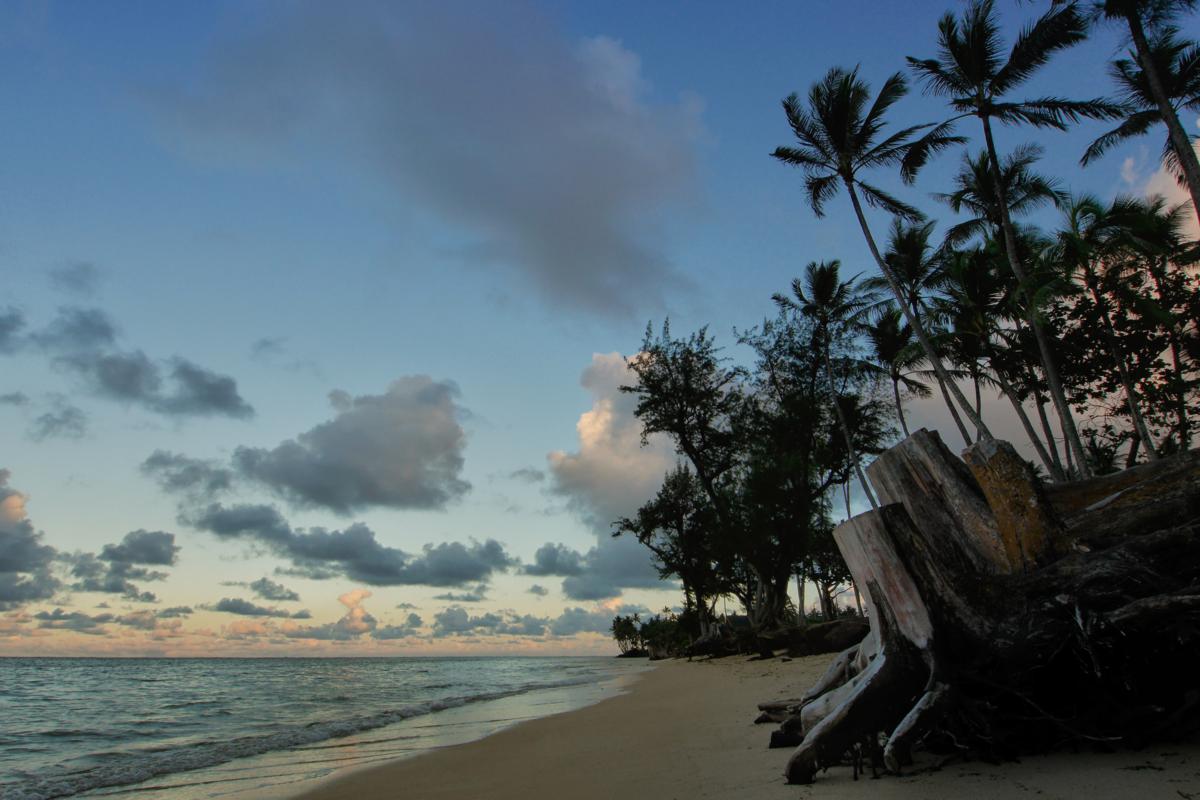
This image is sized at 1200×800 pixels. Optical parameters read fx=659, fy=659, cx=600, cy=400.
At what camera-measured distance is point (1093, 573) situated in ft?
13.7

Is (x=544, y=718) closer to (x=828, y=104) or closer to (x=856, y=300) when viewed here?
(x=828, y=104)

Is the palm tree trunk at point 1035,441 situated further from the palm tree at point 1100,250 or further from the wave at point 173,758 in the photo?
the wave at point 173,758

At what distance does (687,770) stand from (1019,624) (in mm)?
2856

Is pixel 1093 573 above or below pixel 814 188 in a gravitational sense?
below

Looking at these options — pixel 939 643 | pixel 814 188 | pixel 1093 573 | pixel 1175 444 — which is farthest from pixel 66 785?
pixel 1175 444

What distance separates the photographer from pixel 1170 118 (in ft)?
49.1

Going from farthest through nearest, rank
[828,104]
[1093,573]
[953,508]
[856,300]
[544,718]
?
[856,300], [828,104], [544,718], [953,508], [1093,573]

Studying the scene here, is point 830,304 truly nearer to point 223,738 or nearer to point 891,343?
point 891,343

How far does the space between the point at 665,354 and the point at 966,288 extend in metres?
11.9

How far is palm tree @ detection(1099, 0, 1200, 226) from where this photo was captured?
14.6 m

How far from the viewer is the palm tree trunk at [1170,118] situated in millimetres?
14211

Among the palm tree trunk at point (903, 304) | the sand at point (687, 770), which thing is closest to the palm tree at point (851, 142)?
the palm tree trunk at point (903, 304)

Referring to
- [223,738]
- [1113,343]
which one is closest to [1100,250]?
[1113,343]

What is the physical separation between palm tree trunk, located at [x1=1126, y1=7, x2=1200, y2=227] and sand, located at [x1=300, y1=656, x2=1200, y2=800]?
1367 cm
